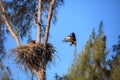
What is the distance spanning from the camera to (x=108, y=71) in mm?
17375

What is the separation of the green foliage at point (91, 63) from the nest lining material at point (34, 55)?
0.89 metres

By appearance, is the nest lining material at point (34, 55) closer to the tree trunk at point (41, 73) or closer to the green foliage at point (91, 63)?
the tree trunk at point (41, 73)

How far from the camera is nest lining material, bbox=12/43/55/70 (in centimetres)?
1705

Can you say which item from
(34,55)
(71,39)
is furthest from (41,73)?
(71,39)

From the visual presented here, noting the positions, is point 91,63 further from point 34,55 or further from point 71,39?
point 34,55

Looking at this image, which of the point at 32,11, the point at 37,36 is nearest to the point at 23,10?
the point at 32,11

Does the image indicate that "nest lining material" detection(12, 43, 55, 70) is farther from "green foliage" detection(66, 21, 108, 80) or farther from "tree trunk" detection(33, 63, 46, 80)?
"green foliage" detection(66, 21, 108, 80)

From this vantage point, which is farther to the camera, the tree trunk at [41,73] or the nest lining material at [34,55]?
the tree trunk at [41,73]

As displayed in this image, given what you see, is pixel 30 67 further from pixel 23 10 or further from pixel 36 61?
pixel 23 10

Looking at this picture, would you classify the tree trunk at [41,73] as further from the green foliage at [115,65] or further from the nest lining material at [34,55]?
the green foliage at [115,65]

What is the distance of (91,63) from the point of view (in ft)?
57.5

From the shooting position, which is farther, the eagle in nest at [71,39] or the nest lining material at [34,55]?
the eagle in nest at [71,39]

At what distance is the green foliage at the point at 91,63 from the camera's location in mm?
17062

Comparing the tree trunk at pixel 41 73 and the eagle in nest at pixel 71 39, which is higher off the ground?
the eagle in nest at pixel 71 39
